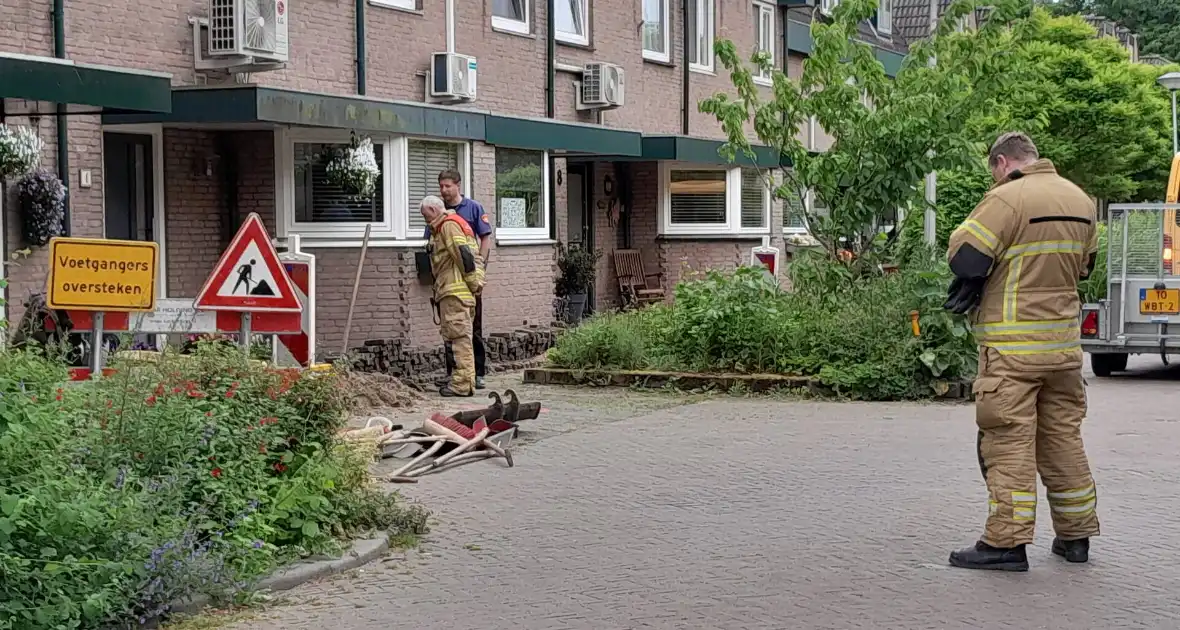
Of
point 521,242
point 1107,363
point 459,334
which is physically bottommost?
point 1107,363

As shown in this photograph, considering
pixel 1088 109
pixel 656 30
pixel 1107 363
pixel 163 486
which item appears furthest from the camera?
pixel 1088 109

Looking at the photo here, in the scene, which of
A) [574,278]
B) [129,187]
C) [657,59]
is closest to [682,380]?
[129,187]

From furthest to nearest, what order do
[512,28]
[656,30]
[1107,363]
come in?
[656,30] < [512,28] < [1107,363]

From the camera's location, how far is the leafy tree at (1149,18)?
63.4 metres

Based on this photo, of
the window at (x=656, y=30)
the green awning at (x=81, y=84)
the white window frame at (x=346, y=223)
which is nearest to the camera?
the green awning at (x=81, y=84)

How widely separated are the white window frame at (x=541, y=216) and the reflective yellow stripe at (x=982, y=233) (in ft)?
38.7

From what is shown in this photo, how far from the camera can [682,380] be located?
1416 centimetres

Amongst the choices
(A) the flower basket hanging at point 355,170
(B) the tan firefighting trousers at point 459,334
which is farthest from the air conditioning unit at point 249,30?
(B) the tan firefighting trousers at point 459,334

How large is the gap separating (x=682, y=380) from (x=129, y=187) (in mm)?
5635

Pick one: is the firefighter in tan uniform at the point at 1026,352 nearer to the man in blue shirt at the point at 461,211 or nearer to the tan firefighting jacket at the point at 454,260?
the tan firefighting jacket at the point at 454,260

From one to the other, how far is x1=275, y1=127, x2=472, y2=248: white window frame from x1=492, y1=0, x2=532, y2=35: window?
2.80 m

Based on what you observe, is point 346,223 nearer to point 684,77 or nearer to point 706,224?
point 684,77

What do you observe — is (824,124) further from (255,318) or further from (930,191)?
(255,318)

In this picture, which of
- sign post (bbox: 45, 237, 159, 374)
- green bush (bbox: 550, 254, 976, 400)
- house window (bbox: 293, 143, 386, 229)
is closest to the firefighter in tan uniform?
sign post (bbox: 45, 237, 159, 374)
